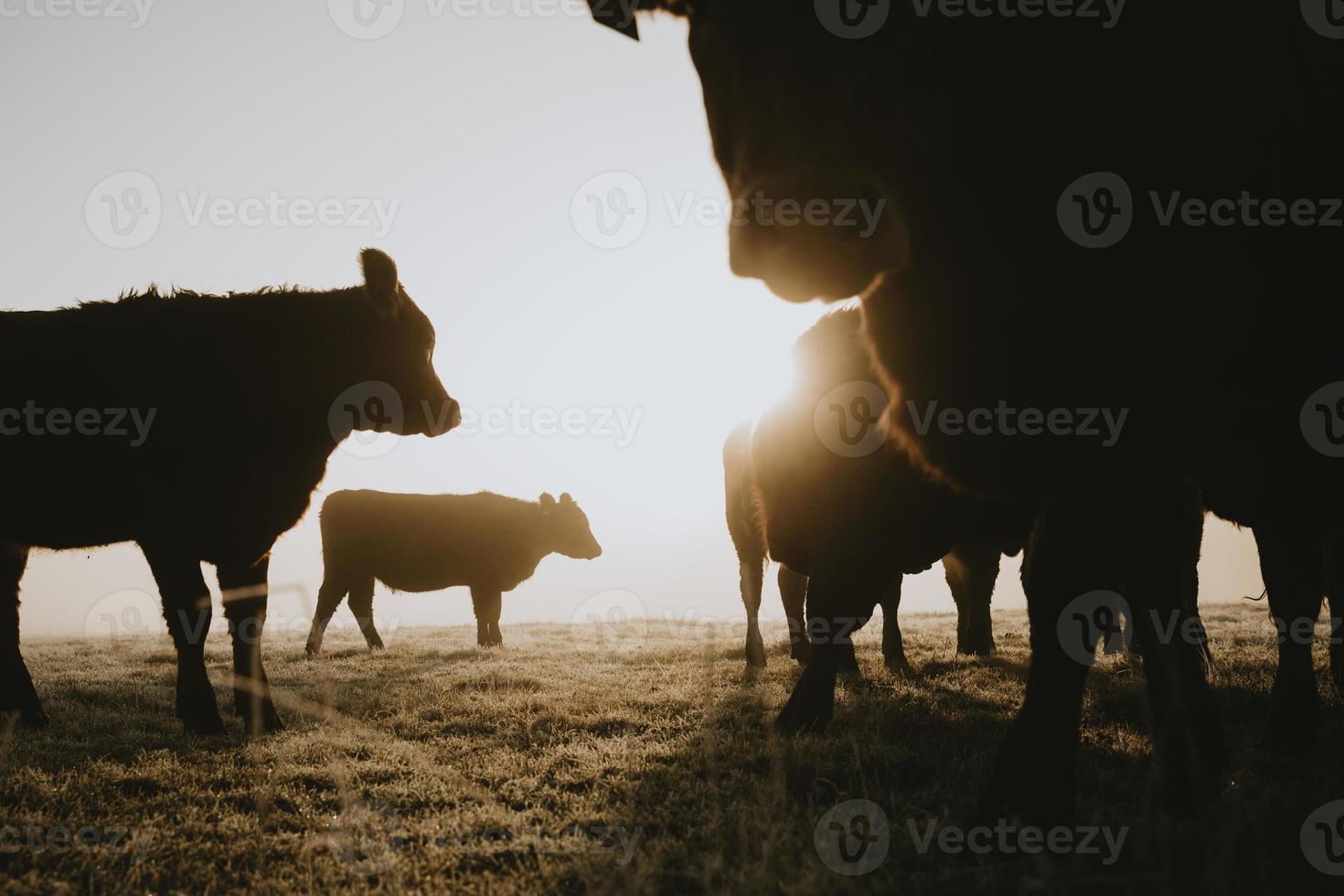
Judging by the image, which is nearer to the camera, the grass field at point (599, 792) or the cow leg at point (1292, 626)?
the grass field at point (599, 792)

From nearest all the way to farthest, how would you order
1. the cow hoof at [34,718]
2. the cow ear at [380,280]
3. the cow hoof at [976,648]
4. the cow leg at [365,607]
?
the cow hoof at [34,718], the cow ear at [380,280], the cow hoof at [976,648], the cow leg at [365,607]

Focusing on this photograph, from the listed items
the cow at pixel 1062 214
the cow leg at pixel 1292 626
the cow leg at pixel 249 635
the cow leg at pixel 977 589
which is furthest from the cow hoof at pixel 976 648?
the cow leg at pixel 249 635

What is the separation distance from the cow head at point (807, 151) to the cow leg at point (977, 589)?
7031 mm

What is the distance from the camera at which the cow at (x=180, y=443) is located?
212 inches

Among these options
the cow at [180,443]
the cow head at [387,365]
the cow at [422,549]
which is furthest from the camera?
the cow at [422,549]

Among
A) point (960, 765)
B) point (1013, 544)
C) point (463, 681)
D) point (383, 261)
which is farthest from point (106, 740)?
point (1013, 544)

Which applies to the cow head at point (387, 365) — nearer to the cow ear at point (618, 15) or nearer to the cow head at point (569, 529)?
the cow ear at point (618, 15)

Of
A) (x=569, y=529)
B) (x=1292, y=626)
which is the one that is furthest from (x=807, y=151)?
(x=569, y=529)

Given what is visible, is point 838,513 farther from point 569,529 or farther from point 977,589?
point 569,529

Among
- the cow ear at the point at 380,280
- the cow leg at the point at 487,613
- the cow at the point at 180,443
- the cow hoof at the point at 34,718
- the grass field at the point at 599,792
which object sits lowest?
the cow leg at the point at 487,613

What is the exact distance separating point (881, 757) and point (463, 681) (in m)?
4.36

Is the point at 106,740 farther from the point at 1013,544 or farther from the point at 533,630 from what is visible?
the point at 533,630

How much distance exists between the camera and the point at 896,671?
23.7ft

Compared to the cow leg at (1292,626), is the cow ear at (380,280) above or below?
above
